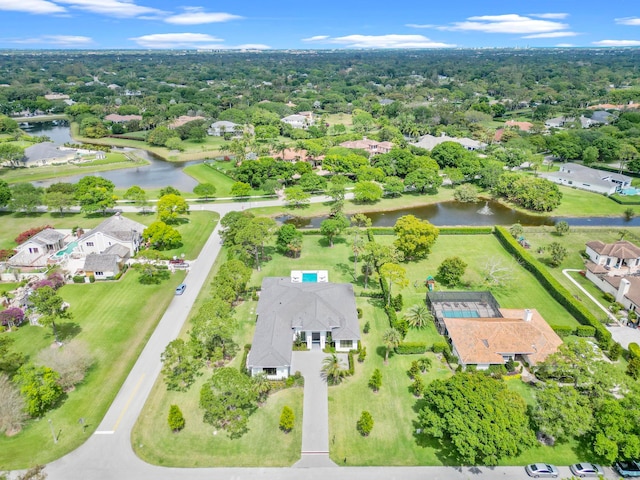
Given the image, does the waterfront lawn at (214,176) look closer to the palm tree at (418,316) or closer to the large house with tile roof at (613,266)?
the palm tree at (418,316)

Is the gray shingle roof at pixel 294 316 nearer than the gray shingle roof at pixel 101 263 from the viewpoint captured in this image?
Yes

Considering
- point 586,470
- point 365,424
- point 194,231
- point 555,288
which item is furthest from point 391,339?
point 194,231

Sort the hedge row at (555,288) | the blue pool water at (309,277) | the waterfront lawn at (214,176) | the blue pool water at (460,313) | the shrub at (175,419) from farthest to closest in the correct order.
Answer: the waterfront lawn at (214,176) → the blue pool water at (309,277) → the blue pool water at (460,313) → the hedge row at (555,288) → the shrub at (175,419)


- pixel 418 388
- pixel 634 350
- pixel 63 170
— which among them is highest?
pixel 63 170

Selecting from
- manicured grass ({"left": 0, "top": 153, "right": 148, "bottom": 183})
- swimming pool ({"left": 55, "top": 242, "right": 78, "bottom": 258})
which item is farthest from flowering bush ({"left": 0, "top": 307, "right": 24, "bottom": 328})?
manicured grass ({"left": 0, "top": 153, "right": 148, "bottom": 183})

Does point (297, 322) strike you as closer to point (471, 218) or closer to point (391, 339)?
point (391, 339)

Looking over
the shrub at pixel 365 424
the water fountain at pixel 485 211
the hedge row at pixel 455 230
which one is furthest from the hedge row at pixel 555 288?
the shrub at pixel 365 424

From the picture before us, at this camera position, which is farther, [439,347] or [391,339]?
[439,347]
